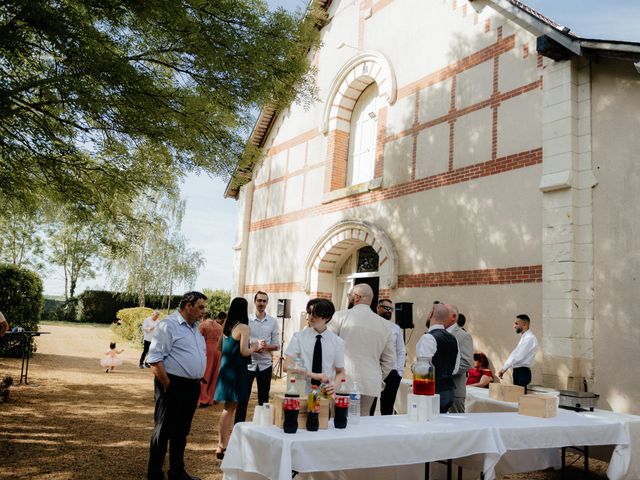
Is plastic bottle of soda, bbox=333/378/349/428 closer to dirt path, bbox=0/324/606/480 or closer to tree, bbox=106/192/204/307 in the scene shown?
dirt path, bbox=0/324/606/480

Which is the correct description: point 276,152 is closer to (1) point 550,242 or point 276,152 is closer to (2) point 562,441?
(1) point 550,242

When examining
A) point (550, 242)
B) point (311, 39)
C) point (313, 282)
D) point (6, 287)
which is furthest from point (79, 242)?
point (550, 242)

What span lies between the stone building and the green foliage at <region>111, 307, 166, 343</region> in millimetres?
9686

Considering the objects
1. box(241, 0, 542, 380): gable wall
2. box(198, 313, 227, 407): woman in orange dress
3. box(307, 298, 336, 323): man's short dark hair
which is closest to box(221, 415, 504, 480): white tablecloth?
box(307, 298, 336, 323): man's short dark hair

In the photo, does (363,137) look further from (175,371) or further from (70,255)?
(70,255)

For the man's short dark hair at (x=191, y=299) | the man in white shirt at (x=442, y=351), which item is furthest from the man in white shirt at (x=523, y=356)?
the man's short dark hair at (x=191, y=299)

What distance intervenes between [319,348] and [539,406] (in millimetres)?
2054

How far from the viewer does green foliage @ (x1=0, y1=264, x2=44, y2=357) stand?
1373 cm

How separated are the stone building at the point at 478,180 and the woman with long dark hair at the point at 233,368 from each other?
14.7 ft

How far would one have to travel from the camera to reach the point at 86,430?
21.4 feet

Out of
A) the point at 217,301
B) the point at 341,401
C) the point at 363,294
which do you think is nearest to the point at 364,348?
the point at 363,294

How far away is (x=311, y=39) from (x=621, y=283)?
235 inches

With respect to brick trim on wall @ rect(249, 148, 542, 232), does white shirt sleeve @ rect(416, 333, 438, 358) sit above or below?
below

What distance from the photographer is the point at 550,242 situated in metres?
7.68
